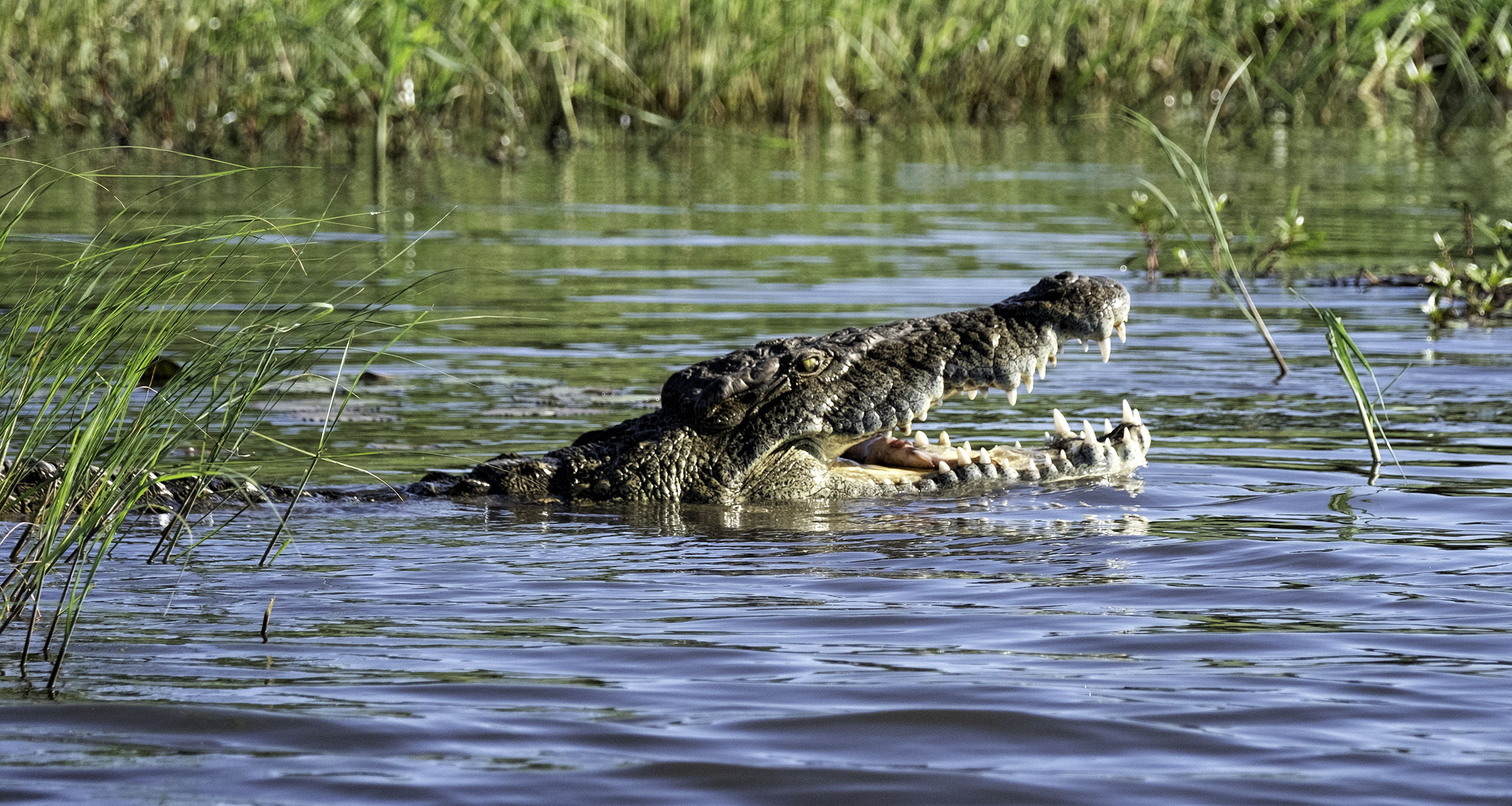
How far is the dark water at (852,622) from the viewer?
113 inches

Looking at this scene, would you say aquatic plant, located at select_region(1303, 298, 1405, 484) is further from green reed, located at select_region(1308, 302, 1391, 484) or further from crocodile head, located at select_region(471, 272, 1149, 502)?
crocodile head, located at select_region(471, 272, 1149, 502)

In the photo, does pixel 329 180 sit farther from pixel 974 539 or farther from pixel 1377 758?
pixel 1377 758

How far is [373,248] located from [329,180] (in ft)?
10.9

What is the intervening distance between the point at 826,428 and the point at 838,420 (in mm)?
47

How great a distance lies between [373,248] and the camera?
11.4 meters

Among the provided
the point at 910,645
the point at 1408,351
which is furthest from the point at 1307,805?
the point at 1408,351

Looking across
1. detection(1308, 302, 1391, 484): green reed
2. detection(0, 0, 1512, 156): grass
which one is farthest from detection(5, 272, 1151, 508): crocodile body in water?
detection(0, 0, 1512, 156): grass

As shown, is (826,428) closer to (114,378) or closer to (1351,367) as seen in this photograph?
(1351,367)

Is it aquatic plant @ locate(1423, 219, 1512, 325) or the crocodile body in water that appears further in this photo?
aquatic plant @ locate(1423, 219, 1512, 325)

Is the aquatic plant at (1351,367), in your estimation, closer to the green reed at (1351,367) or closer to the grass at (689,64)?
the green reed at (1351,367)

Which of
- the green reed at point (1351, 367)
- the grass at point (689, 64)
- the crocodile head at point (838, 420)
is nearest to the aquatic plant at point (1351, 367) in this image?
the green reed at point (1351, 367)

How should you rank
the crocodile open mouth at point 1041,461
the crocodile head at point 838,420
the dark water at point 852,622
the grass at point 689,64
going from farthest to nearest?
the grass at point 689,64, the crocodile open mouth at point 1041,461, the crocodile head at point 838,420, the dark water at point 852,622

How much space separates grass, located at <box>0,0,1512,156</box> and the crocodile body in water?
7220 millimetres

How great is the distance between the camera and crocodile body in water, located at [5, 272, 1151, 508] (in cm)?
533
